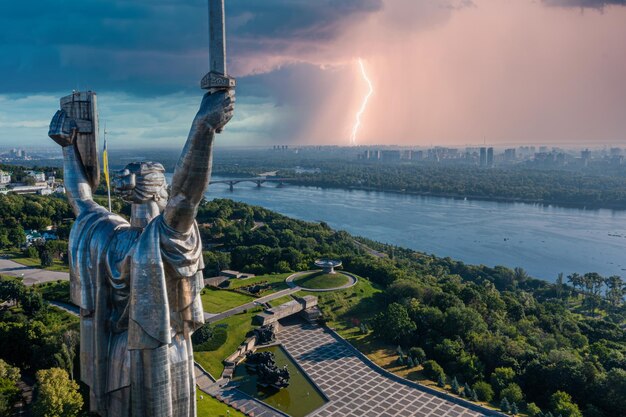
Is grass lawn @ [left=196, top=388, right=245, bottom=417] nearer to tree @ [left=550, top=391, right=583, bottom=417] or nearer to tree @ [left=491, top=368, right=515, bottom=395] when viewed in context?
tree @ [left=491, top=368, right=515, bottom=395]

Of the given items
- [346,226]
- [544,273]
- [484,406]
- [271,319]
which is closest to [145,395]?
[484,406]

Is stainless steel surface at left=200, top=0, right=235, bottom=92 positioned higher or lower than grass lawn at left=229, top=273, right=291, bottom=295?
higher

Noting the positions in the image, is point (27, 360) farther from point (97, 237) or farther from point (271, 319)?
point (97, 237)

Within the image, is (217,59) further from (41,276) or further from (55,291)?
(41,276)

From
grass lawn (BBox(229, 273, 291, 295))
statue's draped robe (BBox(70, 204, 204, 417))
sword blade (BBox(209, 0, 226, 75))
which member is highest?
sword blade (BBox(209, 0, 226, 75))

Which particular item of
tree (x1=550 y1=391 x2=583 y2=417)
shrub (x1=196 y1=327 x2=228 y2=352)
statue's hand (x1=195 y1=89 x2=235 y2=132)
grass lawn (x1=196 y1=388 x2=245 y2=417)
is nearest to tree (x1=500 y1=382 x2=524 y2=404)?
tree (x1=550 y1=391 x2=583 y2=417)

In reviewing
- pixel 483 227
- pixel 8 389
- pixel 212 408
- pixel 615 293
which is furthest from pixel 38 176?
pixel 615 293

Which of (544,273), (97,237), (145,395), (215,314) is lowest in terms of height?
(544,273)
